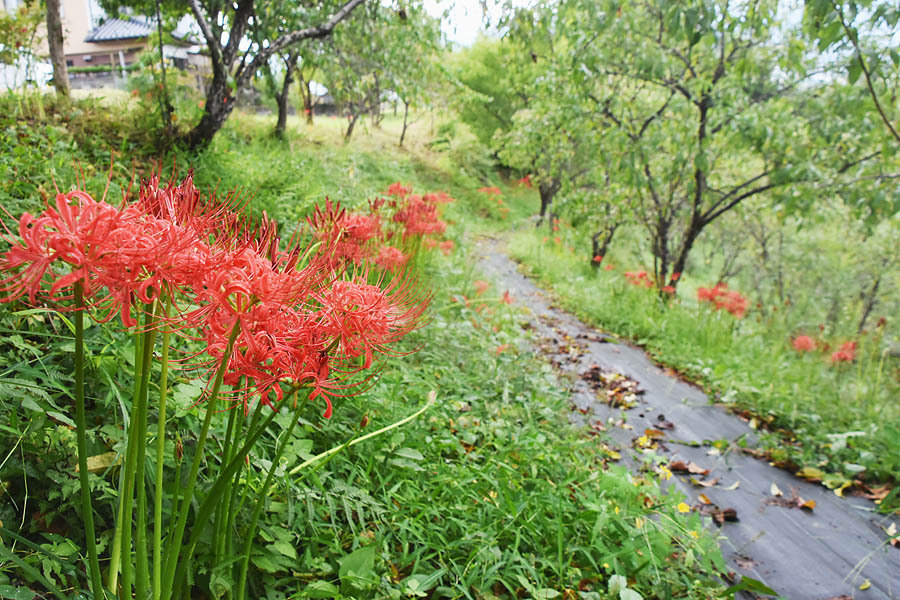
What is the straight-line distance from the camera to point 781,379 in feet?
15.6

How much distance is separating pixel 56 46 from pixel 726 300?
25.5 ft

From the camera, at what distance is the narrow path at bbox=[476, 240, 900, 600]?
247cm

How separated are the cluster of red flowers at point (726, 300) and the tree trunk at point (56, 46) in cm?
744

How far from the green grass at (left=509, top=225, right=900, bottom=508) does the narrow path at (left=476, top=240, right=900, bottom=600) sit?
0.83ft

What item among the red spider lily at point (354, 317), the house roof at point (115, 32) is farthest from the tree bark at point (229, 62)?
the house roof at point (115, 32)

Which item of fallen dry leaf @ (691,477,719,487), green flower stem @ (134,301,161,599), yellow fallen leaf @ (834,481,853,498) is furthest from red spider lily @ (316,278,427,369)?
yellow fallen leaf @ (834,481,853,498)

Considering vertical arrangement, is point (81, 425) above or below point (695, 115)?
below

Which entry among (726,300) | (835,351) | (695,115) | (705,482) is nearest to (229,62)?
(705,482)

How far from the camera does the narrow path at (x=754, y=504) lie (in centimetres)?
247

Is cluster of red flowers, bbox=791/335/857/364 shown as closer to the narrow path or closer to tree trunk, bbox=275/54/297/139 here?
the narrow path

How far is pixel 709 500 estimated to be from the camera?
118 inches

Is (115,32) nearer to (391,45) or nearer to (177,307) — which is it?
(391,45)

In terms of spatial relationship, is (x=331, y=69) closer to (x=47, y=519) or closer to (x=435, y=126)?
(x=47, y=519)

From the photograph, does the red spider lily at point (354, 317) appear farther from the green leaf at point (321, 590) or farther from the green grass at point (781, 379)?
the green grass at point (781, 379)
